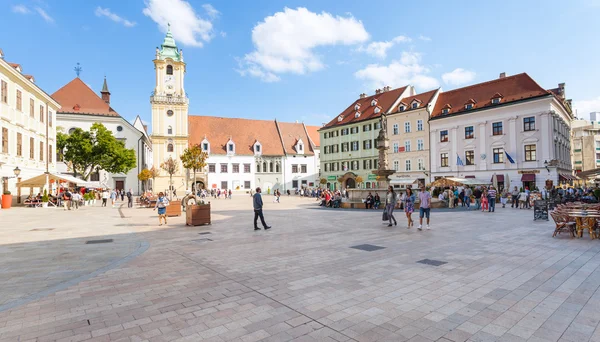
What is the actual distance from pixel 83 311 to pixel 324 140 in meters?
58.3

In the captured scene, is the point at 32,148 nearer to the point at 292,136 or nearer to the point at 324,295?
the point at 324,295

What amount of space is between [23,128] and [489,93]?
4823 cm

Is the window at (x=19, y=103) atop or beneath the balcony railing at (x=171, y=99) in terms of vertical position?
beneath

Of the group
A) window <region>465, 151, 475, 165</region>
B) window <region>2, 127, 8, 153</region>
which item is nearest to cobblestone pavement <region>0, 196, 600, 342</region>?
window <region>2, 127, 8, 153</region>

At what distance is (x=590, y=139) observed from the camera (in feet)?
307

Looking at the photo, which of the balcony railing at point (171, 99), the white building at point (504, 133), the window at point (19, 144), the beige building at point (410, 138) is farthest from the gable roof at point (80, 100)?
the white building at point (504, 133)

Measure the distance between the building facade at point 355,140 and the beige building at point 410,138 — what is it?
7.40 ft

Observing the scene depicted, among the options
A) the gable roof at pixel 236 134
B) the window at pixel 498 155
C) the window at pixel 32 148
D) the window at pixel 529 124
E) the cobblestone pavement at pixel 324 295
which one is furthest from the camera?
the gable roof at pixel 236 134

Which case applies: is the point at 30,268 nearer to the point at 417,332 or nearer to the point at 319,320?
the point at 319,320

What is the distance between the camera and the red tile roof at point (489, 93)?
37.7 metres

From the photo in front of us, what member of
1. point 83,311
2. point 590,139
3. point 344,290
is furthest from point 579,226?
point 590,139

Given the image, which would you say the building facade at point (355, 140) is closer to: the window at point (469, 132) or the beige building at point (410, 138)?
the beige building at point (410, 138)

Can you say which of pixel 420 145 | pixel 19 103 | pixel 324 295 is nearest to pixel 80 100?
pixel 19 103

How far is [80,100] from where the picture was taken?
53.6 metres
